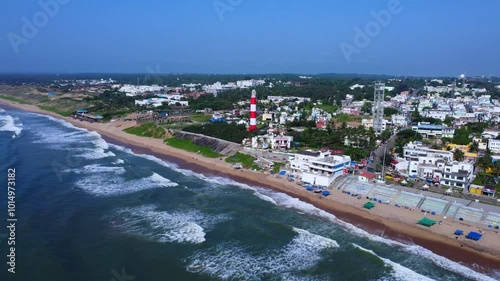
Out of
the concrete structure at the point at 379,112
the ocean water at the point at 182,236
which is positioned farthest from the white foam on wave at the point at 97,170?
the concrete structure at the point at 379,112

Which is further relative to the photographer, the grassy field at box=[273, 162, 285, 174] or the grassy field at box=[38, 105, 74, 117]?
the grassy field at box=[38, 105, 74, 117]

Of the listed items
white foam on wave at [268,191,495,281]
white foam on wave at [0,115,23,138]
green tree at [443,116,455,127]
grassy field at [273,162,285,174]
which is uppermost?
green tree at [443,116,455,127]

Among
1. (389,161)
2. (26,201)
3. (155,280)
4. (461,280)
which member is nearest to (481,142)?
(389,161)

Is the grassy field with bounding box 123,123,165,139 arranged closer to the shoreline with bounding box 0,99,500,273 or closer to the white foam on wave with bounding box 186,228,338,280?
the shoreline with bounding box 0,99,500,273

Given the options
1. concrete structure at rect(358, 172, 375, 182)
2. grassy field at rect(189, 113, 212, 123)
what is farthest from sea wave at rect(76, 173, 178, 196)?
grassy field at rect(189, 113, 212, 123)

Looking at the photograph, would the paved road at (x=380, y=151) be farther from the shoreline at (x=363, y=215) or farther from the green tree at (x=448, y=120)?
the green tree at (x=448, y=120)

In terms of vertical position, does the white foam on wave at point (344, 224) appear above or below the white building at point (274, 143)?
below

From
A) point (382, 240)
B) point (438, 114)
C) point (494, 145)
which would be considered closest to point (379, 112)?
point (494, 145)
